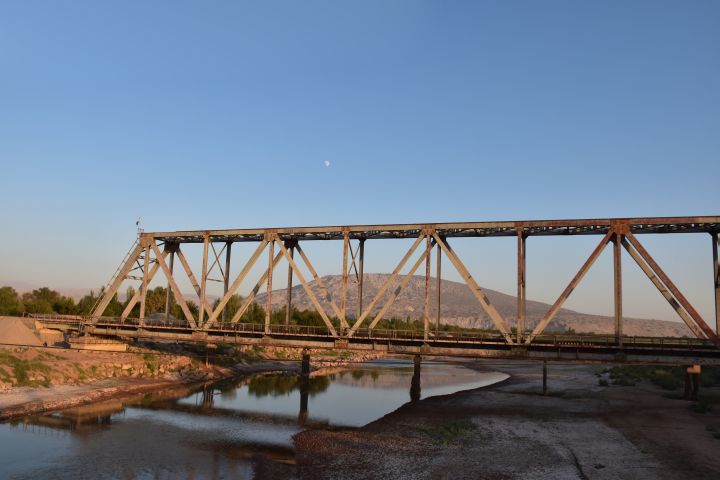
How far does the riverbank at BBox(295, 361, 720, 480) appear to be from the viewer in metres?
21.0

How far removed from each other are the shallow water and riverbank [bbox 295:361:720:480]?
263cm

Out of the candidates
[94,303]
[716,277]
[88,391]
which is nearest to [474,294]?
[716,277]

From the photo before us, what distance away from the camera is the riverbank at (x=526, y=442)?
68.9 ft

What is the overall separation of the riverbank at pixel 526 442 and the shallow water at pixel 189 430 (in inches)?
104

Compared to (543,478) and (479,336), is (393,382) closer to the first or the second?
(479,336)

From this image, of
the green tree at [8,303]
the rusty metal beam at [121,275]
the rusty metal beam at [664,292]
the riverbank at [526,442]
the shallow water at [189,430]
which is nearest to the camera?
the riverbank at [526,442]

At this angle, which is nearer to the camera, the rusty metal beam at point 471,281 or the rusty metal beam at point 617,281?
the rusty metal beam at point 617,281

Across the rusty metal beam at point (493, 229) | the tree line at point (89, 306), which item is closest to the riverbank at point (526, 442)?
the rusty metal beam at point (493, 229)

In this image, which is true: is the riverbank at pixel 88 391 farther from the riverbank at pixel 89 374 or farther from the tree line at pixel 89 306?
the tree line at pixel 89 306

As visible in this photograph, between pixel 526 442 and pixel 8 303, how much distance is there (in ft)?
294

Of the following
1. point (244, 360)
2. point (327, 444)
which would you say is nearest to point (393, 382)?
point (244, 360)

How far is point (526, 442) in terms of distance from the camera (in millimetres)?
25828

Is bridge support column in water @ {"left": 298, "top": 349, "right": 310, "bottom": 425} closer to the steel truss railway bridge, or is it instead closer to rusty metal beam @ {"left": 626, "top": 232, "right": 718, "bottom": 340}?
the steel truss railway bridge

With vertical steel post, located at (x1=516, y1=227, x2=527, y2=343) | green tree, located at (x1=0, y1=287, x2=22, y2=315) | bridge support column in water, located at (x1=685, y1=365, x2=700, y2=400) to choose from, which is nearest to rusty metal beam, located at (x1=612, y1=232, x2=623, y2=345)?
vertical steel post, located at (x1=516, y1=227, x2=527, y2=343)
